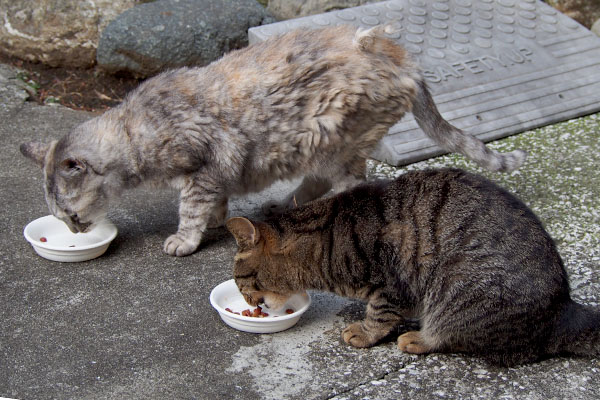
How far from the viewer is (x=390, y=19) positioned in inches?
235


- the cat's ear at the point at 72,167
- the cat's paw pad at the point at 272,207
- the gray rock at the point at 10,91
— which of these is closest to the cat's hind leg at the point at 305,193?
the cat's paw pad at the point at 272,207

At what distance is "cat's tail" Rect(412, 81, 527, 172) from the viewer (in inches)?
173

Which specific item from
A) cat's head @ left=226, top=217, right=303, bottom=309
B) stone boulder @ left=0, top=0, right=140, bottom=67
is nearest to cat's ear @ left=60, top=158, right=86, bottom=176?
cat's head @ left=226, top=217, right=303, bottom=309

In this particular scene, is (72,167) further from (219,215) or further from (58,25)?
(58,25)

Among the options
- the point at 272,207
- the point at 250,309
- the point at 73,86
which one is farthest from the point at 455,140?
the point at 73,86

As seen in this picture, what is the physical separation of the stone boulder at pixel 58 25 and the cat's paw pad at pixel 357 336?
15.0 ft

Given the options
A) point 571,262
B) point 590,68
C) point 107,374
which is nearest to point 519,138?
point 590,68

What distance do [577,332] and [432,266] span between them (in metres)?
0.71

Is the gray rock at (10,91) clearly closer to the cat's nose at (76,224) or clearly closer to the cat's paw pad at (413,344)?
the cat's nose at (76,224)

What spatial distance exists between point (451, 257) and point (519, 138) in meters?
2.76

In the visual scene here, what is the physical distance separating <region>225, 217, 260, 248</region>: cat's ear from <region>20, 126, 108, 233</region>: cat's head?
1.31 meters

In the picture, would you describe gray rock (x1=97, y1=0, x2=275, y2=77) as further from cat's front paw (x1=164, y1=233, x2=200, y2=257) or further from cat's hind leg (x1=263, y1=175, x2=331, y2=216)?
cat's front paw (x1=164, y1=233, x2=200, y2=257)

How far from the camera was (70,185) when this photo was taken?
13.7ft

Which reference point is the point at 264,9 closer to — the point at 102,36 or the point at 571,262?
the point at 102,36
